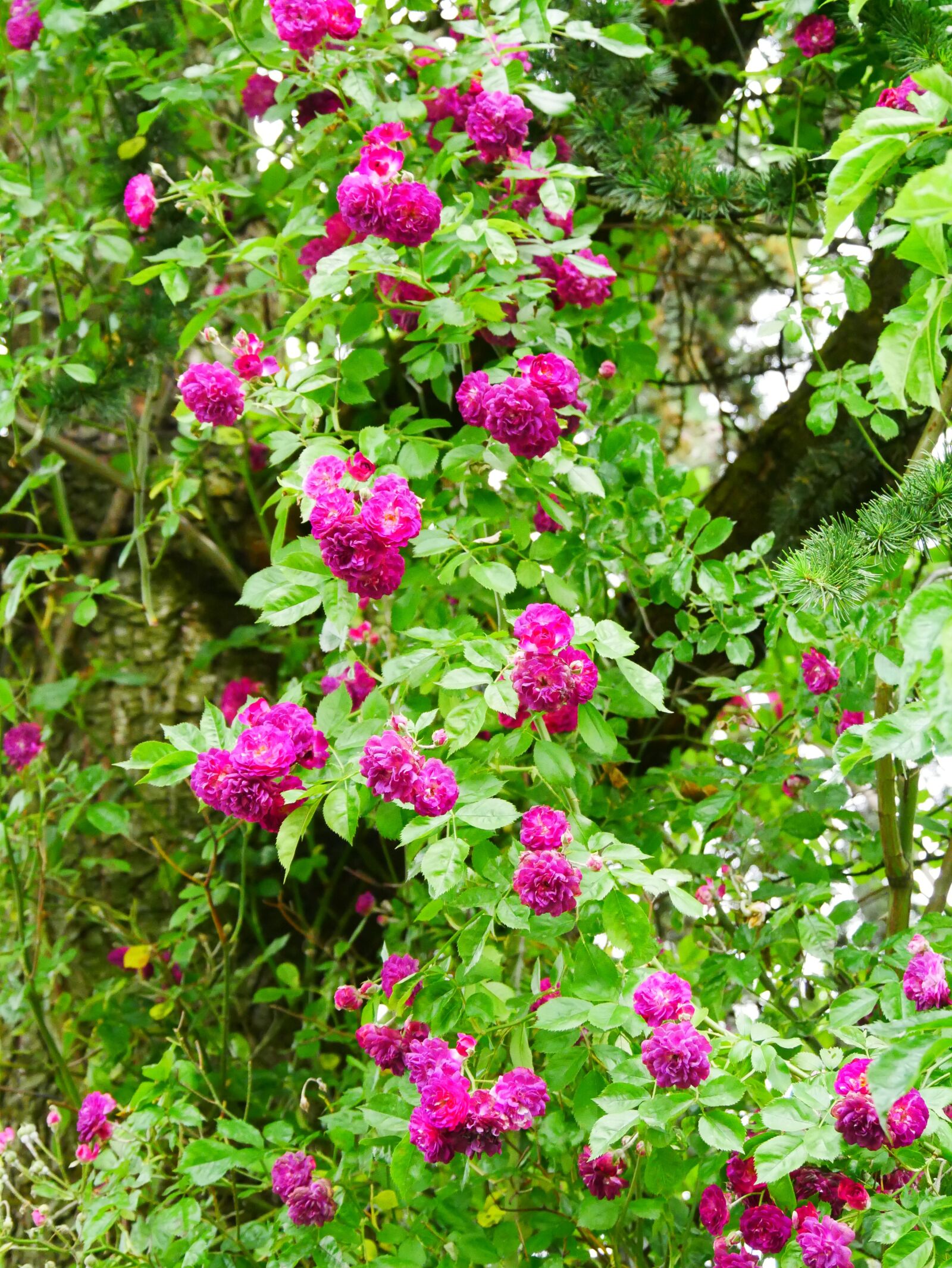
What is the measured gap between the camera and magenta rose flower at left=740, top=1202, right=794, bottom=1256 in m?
0.97

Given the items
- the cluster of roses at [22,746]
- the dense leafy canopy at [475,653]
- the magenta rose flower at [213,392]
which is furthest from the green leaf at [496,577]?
the cluster of roses at [22,746]

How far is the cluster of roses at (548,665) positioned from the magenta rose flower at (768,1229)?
0.49m

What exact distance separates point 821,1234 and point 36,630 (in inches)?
69.5

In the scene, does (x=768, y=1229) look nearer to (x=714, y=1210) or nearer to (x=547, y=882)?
(x=714, y=1210)

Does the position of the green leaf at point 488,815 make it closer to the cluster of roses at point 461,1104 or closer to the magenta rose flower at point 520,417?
the cluster of roses at point 461,1104

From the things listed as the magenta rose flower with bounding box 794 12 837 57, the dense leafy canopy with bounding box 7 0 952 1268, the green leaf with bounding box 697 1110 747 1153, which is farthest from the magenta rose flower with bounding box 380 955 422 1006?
the magenta rose flower with bounding box 794 12 837 57

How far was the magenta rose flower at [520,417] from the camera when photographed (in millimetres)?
1089

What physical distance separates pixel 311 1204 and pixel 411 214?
3.40 feet

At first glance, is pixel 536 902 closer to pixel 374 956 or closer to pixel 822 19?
pixel 374 956

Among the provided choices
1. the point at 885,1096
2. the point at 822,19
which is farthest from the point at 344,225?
the point at 885,1096

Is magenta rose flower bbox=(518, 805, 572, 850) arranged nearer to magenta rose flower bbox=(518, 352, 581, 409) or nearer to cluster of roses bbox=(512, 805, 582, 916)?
cluster of roses bbox=(512, 805, 582, 916)

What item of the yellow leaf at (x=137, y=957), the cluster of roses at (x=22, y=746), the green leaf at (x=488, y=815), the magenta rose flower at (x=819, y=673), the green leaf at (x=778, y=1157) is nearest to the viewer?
the green leaf at (x=778, y=1157)

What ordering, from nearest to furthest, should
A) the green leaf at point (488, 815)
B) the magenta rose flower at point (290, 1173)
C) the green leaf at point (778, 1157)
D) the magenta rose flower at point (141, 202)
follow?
the green leaf at point (778, 1157) → the green leaf at point (488, 815) → the magenta rose flower at point (290, 1173) → the magenta rose flower at point (141, 202)

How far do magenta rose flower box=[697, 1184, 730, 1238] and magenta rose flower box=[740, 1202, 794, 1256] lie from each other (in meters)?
0.03
